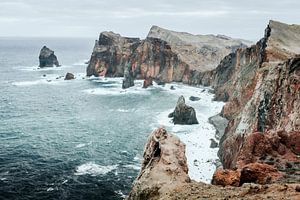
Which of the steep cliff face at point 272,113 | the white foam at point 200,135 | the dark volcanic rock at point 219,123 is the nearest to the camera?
the steep cliff face at point 272,113

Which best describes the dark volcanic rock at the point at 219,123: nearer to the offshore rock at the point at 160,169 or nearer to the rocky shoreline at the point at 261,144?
the rocky shoreline at the point at 261,144

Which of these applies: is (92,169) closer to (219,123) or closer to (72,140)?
(72,140)

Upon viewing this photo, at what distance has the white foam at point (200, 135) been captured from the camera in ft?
248

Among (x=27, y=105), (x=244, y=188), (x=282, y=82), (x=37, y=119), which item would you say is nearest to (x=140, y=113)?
(x=37, y=119)

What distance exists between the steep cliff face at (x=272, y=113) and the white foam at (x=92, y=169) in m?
20.9

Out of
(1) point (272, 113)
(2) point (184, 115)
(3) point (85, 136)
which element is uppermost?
(1) point (272, 113)

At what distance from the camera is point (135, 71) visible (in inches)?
7510

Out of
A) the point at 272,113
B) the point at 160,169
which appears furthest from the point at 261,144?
the point at 272,113

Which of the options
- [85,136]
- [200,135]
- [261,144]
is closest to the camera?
[261,144]

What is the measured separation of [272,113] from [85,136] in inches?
1971

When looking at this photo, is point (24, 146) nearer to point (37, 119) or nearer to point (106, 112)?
point (37, 119)

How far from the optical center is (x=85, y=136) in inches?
3900

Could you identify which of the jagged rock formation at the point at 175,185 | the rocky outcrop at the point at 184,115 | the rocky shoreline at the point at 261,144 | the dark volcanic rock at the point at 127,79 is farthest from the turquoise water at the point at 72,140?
the jagged rock formation at the point at 175,185

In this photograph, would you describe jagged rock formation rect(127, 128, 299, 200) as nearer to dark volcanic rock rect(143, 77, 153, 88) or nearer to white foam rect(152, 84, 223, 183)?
white foam rect(152, 84, 223, 183)
